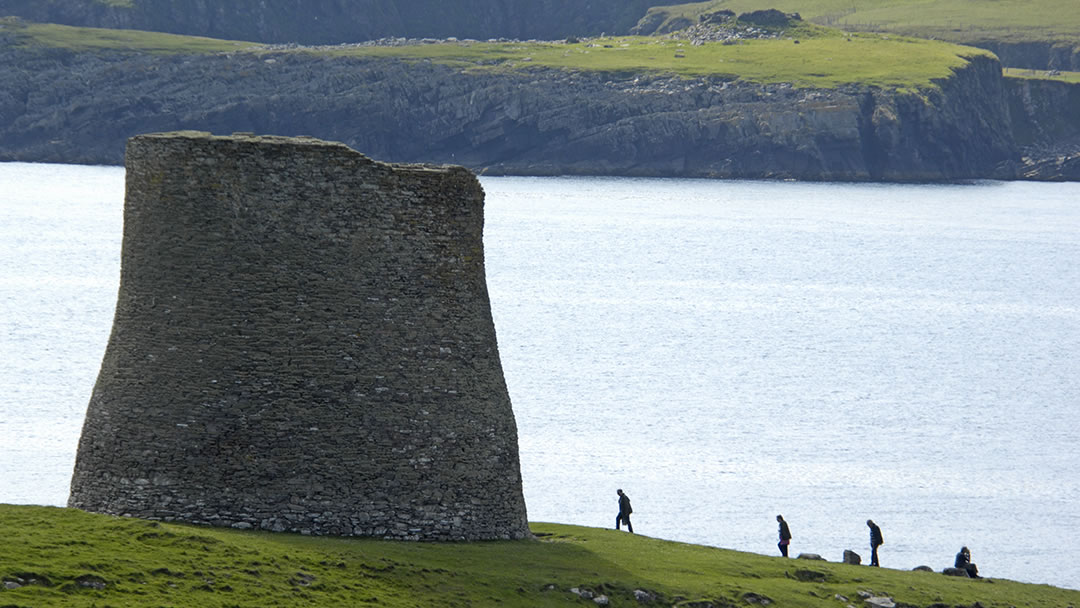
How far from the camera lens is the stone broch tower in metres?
33.7

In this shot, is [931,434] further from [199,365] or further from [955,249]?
[955,249]

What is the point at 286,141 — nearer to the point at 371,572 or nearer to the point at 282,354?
the point at 282,354

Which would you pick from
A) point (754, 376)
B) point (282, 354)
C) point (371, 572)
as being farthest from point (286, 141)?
point (754, 376)

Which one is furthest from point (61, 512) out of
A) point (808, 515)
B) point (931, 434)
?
point (931, 434)

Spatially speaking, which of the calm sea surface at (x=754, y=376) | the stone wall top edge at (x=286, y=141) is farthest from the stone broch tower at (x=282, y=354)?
the calm sea surface at (x=754, y=376)

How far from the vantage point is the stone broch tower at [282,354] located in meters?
33.7

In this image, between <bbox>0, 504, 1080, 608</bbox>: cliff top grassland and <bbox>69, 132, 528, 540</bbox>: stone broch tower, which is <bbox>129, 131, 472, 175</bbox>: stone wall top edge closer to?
<bbox>69, 132, 528, 540</bbox>: stone broch tower

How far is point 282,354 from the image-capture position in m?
34.0

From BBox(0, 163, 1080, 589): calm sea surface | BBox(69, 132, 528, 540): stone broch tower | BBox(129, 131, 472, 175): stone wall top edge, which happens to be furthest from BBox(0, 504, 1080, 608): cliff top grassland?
BBox(0, 163, 1080, 589): calm sea surface

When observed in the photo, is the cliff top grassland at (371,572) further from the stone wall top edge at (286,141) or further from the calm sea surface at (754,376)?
the calm sea surface at (754,376)

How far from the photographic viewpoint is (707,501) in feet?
205

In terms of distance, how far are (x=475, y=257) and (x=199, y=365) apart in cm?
610

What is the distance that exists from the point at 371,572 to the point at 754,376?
7131cm

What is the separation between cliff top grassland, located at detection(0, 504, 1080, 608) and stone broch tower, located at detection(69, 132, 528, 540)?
106 centimetres
